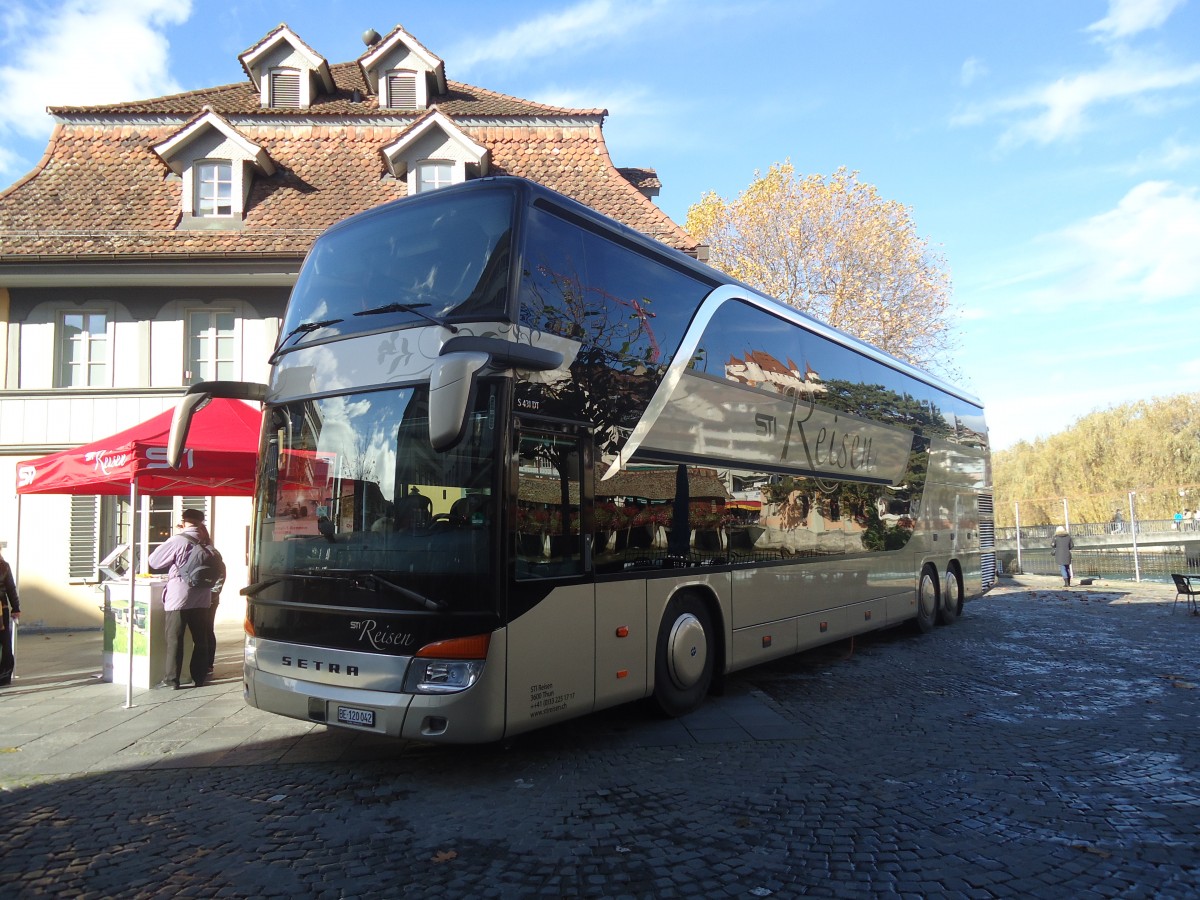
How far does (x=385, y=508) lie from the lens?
5.65 metres

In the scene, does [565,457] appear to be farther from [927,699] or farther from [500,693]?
[927,699]

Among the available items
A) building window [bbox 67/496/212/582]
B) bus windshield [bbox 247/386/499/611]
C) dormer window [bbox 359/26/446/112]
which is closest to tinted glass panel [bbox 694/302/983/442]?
bus windshield [bbox 247/386/499/611]

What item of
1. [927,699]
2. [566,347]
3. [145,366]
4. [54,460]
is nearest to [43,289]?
[145,366]

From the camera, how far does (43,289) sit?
53.4 ft

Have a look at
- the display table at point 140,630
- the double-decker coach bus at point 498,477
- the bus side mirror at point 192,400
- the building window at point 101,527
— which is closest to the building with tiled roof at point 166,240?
the building window at point 101,527

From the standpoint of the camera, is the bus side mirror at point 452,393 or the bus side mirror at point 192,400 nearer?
the bus side mirror at point 452,393

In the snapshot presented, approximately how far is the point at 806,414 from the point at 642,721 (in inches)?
164

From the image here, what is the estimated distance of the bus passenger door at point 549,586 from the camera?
5604 millimetres

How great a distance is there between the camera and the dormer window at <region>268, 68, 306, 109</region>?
800 inches

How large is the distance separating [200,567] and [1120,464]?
51.4m

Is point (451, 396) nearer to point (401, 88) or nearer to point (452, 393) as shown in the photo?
point (452, 393)

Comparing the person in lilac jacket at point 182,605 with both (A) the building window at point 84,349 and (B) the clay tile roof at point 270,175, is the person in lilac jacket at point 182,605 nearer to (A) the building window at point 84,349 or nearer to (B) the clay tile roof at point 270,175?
(B) the clay tile roof at point 270,175

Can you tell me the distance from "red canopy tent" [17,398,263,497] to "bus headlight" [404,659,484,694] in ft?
13.7

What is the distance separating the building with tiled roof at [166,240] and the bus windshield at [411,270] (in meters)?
9.92
